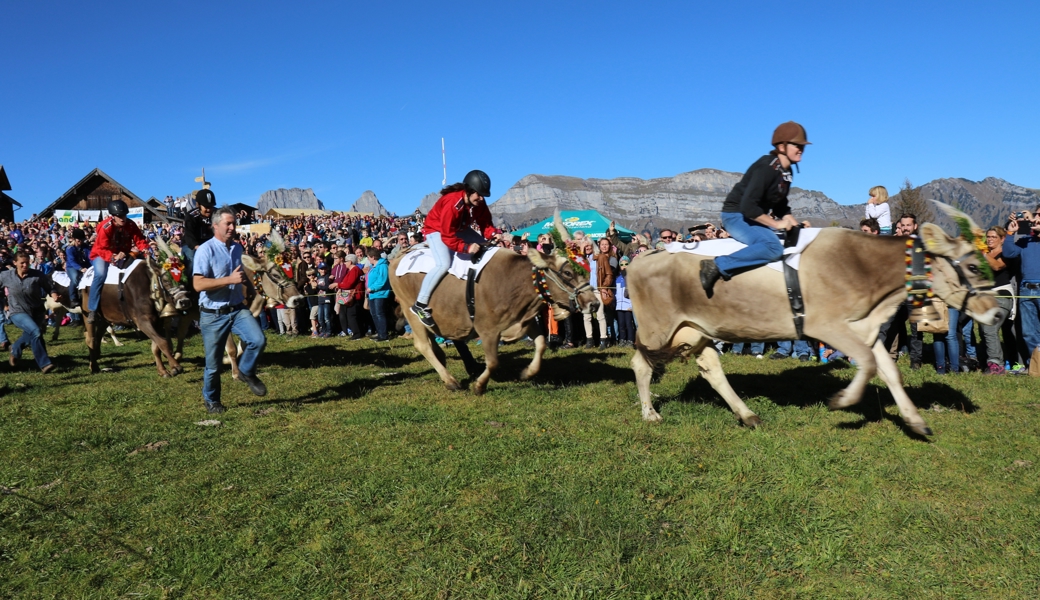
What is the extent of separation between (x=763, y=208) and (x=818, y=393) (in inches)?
117

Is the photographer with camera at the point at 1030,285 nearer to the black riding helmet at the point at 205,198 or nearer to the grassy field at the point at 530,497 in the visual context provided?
the grassy field at the point at 530,497

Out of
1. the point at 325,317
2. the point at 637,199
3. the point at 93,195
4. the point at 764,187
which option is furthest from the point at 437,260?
the point at 637,199

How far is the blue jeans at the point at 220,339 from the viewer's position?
767 centimetres

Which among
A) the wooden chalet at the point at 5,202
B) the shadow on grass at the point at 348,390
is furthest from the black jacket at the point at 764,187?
the wooden chalet at the point at 5,202

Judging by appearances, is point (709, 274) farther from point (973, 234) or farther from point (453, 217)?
point (453, 217)

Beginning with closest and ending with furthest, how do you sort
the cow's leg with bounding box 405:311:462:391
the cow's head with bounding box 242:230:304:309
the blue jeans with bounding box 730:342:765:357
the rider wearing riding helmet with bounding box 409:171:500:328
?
the rider wearing riding helmet with bounding box 409:171:500:328 < the cow's head with bounding box 242:230:304:309 < the cow's leg with bounding box 405:311:462:391 < the blue jeans with bounding box 730:342:765:357

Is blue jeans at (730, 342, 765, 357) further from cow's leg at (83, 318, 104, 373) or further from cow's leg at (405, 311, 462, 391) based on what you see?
cow's leg at (83, 318, 104, 373)

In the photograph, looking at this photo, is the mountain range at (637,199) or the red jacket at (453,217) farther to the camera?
the mountain range at (637,199)

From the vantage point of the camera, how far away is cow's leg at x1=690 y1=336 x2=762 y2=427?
666cm

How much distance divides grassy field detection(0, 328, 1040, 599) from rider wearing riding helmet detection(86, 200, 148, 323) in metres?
3.16

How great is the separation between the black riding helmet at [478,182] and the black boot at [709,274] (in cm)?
314

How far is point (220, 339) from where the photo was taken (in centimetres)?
775

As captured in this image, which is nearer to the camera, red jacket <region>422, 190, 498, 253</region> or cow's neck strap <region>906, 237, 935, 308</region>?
cow's neck strap <region>906, 237, 935, 308</region>

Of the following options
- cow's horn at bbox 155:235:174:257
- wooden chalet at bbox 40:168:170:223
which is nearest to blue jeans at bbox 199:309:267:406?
cow's horn at bbox 155:235:174:257
